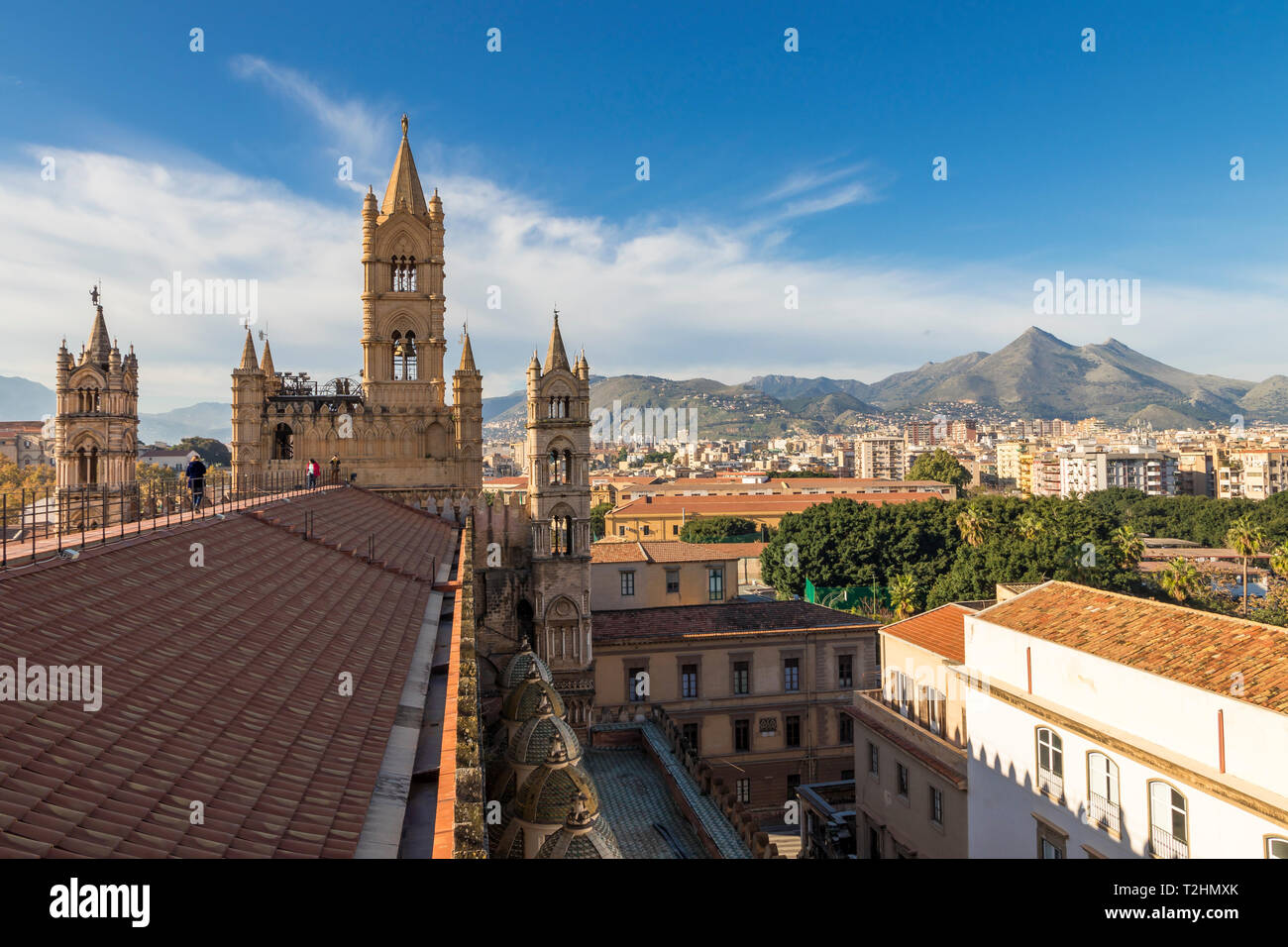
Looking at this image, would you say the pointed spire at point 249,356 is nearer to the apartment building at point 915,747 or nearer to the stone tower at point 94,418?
the stone tower at point 94,418

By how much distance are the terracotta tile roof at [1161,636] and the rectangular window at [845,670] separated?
17.3 m

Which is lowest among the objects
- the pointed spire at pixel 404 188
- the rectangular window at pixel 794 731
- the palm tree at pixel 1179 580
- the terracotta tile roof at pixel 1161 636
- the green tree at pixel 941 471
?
the rectangular window at pixel 794 731

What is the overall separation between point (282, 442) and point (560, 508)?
48.0 feet

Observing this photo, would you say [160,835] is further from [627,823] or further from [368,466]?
[368,466]

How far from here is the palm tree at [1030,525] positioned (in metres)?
62.6

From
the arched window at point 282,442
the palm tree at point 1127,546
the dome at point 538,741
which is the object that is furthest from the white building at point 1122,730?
the palm tree at point 1127,546

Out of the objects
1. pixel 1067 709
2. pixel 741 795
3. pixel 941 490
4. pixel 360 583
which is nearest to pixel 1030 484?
pixel 941 490

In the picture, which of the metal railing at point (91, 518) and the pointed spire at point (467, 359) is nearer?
the metal railing at point (91, 518)

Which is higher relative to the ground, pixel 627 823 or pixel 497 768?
pixel 497 768

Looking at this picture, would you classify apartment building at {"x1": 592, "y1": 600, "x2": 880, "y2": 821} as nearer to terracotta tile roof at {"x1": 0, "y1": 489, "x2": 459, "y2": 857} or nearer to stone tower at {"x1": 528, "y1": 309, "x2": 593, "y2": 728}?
stone tower at {"x1": 528, "y1": 309, "x2": 593, "y2": 728}

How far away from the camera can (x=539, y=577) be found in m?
34.2

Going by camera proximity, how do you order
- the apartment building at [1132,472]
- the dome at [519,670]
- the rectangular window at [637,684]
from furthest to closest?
the apartment building at [1132,472] < the rectangular window at [637,684] < the dome at [519,670]

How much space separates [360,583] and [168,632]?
6.09 meters

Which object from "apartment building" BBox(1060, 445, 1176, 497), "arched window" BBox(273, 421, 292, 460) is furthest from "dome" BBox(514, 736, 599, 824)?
"apartment building" BBox(1060, 445, 1176, 497)
